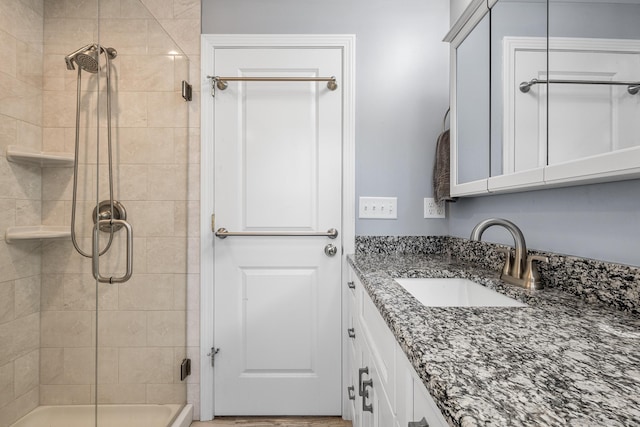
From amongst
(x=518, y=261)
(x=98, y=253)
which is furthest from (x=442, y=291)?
(x=98, y=253)

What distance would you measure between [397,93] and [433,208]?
69 cm

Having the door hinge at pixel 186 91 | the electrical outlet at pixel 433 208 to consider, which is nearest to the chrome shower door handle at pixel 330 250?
the electrical outlet at pixel 433 208

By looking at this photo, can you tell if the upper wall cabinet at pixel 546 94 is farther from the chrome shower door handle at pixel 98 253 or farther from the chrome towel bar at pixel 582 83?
the chrome shower door handle at pixel 98 253

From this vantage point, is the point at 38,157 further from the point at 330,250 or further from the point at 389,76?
the point at 389,76

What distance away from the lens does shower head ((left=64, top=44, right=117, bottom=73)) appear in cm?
107

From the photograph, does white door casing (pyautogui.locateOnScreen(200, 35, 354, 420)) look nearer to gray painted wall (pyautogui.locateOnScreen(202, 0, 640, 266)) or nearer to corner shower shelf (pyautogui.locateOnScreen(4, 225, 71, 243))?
gray painted wall (pyautogui.locateOnScreen(202, 0, 640, 266))

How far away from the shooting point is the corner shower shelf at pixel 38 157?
3.09 feet

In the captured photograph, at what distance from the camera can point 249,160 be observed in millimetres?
1815

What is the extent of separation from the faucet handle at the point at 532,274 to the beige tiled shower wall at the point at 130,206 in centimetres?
148

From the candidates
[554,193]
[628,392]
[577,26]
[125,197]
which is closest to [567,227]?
[554,193]

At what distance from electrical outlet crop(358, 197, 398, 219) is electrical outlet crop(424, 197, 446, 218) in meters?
0.19

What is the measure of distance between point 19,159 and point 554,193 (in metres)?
→ 1.67

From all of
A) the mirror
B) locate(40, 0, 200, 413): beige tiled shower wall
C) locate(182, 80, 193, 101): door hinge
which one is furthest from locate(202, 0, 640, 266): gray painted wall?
the mirror

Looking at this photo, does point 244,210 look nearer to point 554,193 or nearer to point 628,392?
point 554,193
